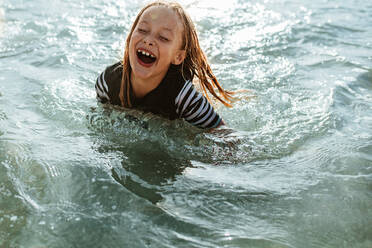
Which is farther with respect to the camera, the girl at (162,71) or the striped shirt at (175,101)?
the striped shirt at (175,101)

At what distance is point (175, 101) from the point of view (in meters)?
3.22

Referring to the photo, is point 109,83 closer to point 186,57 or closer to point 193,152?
point 186,57

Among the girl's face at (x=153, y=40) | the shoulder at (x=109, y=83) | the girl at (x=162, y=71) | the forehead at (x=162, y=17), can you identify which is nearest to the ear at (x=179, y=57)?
the girl at (x=162, y=71)

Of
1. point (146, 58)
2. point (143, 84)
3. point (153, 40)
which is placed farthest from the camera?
point (143, 84)

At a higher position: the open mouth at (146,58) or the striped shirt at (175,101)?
the open mouth at (146,58)

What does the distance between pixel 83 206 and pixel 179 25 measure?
154 cm

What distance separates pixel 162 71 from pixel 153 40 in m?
0.29

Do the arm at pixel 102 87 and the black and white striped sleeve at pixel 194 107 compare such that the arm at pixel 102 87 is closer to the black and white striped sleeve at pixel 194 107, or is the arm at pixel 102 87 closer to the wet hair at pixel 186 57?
the wet hair at pixel 186 57

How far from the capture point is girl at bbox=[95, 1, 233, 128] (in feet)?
9.92

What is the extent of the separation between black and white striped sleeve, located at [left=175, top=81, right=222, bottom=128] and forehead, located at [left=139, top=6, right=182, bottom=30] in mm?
469

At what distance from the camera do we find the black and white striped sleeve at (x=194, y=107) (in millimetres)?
3195

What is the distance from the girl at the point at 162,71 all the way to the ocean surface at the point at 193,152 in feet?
0.40

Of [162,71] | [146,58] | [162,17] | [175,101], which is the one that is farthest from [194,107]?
[162,17]

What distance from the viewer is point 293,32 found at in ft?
19.5
